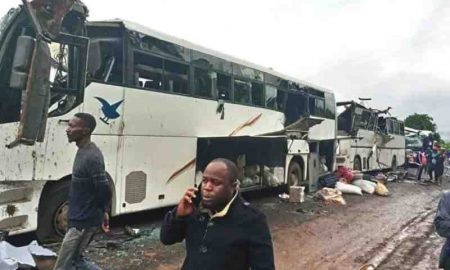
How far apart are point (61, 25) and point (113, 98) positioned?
56.2 inches

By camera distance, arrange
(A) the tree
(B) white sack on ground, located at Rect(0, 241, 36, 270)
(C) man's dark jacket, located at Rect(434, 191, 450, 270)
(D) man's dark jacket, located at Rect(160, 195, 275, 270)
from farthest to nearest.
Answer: (A) the tree, (B) white sack on ground, located at Rect(0, 241, 36, 270), (C) man's dark jacket, located at Rect(434, 191, 450, 270), (D) man's dark jacket, located at Rect(160, 195, 275, 270)

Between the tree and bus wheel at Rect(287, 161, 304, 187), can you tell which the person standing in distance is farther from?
the tree

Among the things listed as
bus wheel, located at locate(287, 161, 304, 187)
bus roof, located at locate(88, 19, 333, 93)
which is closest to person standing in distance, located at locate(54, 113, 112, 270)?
bus roof, located at locate(88, 19, 333, 93)

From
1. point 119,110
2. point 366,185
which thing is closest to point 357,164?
point 366,185

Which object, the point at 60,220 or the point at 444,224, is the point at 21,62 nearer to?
the point at 60,220

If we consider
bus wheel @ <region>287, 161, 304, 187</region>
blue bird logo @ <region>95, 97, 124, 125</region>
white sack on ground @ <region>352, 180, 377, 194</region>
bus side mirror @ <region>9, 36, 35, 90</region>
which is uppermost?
bus side mirror @ <region>9, 36, 35, 90</region>

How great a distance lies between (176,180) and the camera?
8891 millimetres

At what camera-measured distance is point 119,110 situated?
7520 millimetres

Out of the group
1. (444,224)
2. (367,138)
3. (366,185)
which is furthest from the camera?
(367,138)

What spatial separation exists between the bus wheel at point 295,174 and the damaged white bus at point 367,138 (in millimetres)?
4537

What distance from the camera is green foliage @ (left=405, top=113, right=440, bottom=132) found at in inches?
2461

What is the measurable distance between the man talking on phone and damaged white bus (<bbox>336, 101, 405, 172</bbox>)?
55.1ft

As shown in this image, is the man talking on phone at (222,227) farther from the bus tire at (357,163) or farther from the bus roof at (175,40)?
the bus tire at (357,163)

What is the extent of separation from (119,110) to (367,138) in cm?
1617
